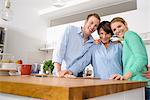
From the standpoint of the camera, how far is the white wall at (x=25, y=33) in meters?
3.72

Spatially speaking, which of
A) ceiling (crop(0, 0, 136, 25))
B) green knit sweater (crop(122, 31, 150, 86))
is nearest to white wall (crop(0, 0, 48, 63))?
ceiling (crop(0, 0, 136, 25))

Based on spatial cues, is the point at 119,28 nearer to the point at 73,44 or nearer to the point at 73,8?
the point at 73,44

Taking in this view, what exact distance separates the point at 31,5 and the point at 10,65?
3076mm

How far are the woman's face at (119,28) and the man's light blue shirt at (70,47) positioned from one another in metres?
0.26

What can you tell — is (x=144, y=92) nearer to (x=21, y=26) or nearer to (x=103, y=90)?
(x=103, y=90)

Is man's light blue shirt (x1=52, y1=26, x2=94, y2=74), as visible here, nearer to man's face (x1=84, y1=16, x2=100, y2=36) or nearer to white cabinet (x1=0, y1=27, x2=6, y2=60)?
man's face (x1=84, y1=16, x2=100, y2=36)

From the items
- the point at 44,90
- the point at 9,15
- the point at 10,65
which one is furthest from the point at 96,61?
the point at 44,90

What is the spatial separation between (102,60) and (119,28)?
1.09 ft

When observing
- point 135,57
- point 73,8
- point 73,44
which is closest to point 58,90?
point 135,57

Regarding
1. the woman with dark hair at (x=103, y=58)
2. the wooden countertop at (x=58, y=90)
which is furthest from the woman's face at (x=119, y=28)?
the wooden countertop at (x=58, y=90)

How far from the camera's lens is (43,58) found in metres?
4.39

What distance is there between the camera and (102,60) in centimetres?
163

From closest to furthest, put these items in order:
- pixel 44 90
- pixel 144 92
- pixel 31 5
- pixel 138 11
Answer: pixel 44 90
pixel 144 92
pixel 138 11
pixel 31 5

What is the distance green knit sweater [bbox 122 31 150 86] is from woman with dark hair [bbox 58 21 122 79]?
168 mm
